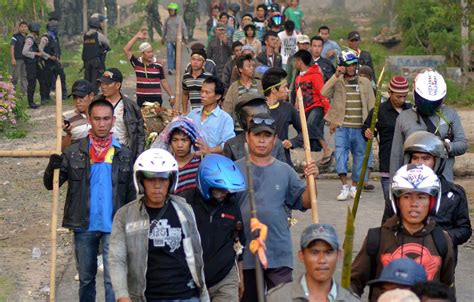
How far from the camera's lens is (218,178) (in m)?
6.74

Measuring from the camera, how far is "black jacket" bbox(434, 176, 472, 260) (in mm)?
6672

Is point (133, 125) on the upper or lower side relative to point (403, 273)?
upper

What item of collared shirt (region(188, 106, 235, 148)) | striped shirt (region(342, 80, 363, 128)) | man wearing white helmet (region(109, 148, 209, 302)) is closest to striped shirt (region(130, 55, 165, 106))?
striped shirt (region(342, 80, 363, 128))

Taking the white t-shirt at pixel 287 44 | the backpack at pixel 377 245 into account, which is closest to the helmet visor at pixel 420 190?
the backpack at pixel 377 245

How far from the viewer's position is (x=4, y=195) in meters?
13.4

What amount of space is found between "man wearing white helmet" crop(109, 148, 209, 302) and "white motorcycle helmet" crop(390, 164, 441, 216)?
44.0 inches

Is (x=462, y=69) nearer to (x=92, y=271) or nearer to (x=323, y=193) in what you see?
(x=323, y=193)

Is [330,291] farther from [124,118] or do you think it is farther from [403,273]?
[124,118]

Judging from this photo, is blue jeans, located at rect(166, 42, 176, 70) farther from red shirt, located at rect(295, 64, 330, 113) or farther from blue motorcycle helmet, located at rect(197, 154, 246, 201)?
blue motorcycle helmet, located at rect(197, 154, 246, 201)

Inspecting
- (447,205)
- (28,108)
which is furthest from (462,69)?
(447,205)

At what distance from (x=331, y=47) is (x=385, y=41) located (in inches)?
460

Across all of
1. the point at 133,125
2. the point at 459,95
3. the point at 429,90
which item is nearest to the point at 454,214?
the point at 429,90

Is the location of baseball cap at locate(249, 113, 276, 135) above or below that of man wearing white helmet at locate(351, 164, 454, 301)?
above

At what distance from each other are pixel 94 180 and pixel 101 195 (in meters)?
0.11
